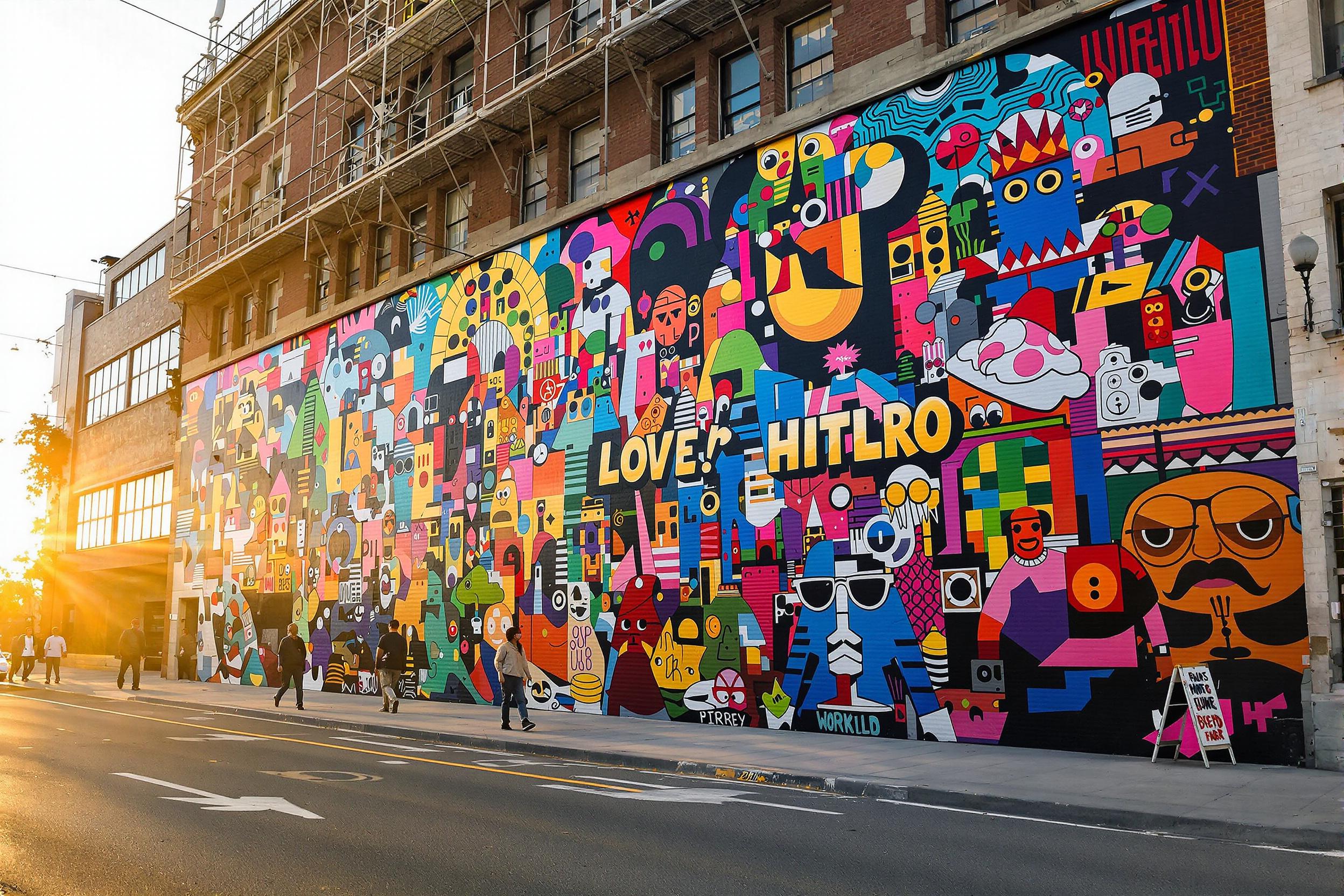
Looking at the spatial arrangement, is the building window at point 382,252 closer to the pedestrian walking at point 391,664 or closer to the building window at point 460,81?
the building window at point 460,81

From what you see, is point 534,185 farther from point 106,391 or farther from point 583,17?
point 106,391

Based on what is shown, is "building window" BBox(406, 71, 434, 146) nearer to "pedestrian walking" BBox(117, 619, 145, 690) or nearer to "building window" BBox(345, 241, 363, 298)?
"building window" BBox(345, 241, 363, 298)

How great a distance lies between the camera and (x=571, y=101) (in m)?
21.5

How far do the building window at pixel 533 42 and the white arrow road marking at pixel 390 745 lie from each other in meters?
14.9

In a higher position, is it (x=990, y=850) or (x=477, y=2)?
(x=477, y=2)

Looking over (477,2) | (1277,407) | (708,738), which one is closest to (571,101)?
(477,2)

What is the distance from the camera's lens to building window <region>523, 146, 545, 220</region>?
22469mm

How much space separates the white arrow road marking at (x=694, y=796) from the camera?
893 centimetres

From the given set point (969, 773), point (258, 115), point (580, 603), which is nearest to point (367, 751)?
point (580, 603)

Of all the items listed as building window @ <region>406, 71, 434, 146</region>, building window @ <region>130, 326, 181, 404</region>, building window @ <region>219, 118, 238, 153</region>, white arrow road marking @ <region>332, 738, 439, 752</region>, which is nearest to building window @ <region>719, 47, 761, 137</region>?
building window @ <region>406, 71, 434, 146</region>

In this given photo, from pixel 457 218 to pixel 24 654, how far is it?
808 inches

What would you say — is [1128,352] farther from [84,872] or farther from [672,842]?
[84,872]

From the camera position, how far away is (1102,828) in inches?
319

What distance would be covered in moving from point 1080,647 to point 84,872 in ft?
36.5
